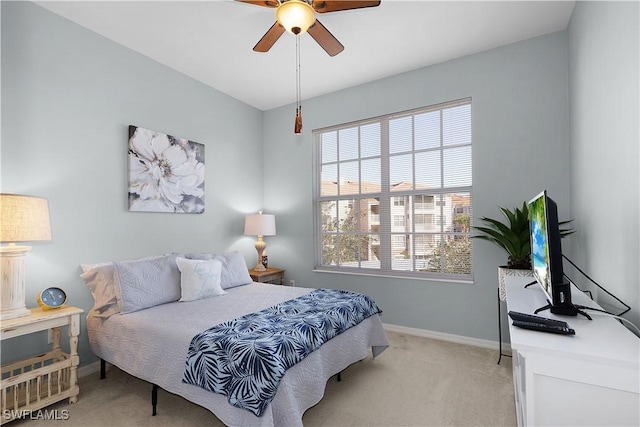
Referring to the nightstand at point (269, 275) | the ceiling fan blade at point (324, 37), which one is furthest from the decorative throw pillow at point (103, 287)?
the ceiling fan blade at point (324, 37)

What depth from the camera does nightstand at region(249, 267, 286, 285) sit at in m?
3.96

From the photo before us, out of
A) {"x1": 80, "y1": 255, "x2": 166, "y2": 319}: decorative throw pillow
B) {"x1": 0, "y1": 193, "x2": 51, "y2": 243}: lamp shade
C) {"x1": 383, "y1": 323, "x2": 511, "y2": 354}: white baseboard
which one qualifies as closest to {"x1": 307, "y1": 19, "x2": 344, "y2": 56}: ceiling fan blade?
{"x1": 0, "y1": 193, "x2": 51, "y2": 243}: lamp shade

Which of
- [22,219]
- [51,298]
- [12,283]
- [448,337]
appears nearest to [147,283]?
[51,298]

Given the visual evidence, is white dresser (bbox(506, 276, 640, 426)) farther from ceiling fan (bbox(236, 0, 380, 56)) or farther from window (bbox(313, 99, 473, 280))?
window (bbox(313, 99, 473, 280))

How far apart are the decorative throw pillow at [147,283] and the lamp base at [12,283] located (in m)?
0.54

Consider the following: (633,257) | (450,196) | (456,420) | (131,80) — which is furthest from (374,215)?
(131,80)

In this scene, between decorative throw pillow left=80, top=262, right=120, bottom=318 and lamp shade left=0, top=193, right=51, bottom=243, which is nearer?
lamp shade left=0, top=193, right=51, bottom=243

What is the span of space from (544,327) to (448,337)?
2.30m

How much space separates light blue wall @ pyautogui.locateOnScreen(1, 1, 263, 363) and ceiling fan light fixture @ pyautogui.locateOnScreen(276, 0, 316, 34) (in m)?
1.91

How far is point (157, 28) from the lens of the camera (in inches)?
110

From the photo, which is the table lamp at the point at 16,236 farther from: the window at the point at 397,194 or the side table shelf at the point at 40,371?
the window at the point at 397,194

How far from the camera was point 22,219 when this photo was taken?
2051 millimetres

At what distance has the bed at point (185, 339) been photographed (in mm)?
1727

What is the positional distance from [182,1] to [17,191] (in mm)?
1813
